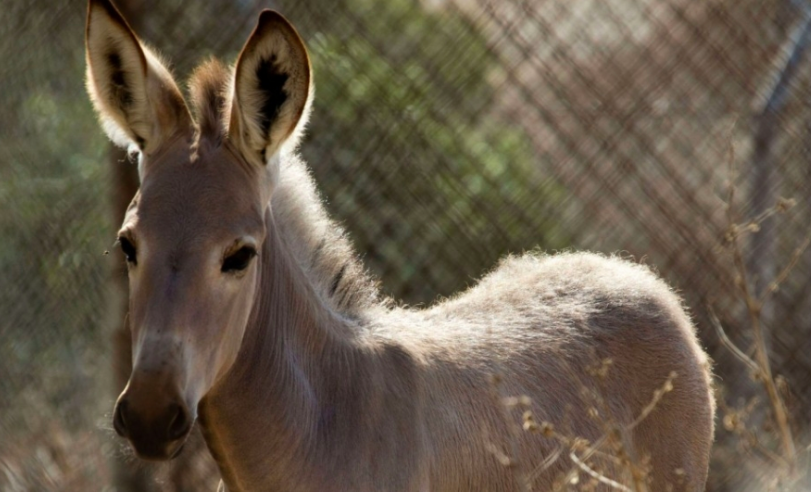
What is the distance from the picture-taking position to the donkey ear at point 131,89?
366 cm

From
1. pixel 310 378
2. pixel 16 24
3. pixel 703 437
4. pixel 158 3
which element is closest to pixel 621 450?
pixel 310 378

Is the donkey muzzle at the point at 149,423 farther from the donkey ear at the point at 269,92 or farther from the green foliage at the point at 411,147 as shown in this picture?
the green foliage at the point at 411,147

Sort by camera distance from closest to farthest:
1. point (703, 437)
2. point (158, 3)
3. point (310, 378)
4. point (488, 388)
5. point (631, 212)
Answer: point (310, 378) < point (488, 388) < point (703, 437) < point (158, 3) < point (631, 212)

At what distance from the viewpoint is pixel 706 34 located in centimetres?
640

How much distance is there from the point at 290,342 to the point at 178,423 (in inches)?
30.2

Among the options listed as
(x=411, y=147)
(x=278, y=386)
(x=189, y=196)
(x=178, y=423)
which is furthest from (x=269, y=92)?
(x=411, y=147)

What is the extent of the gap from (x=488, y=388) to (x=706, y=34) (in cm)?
322

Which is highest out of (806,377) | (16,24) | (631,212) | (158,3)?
(16,24)

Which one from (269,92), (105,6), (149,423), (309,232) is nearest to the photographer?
(149,423)

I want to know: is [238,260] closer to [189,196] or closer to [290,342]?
[189,196]

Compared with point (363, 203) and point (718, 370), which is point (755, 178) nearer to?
point (718, 370)

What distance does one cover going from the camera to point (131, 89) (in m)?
3.76

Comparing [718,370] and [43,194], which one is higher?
[43,194]

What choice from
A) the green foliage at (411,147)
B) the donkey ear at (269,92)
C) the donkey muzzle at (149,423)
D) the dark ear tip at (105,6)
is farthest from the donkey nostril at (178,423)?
the green foliage at (411,147)
